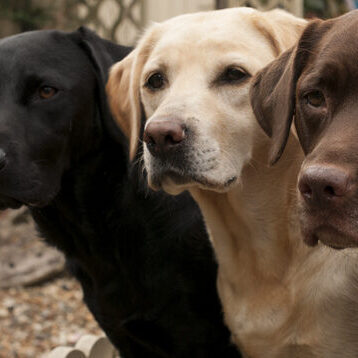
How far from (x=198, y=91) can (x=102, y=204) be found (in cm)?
82

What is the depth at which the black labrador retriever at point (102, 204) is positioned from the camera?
10.5 feet

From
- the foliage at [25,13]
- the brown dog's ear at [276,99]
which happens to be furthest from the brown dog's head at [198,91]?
the foliage at [25,13]

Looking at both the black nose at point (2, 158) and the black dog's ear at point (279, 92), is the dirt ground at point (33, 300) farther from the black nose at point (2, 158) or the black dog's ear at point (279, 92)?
the black dog's ear at point (279, 92)

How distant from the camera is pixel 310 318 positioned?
2.77 m

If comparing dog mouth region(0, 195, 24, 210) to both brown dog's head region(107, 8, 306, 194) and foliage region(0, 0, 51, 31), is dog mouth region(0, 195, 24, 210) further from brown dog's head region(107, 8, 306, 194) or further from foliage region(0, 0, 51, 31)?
foliage region(0, 0, 51, 31)

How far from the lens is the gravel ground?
16.6 ft

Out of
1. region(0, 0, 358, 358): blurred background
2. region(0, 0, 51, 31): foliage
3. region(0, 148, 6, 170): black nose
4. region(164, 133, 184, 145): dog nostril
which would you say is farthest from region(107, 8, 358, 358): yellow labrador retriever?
region(0, 0, 51, 31): foliage

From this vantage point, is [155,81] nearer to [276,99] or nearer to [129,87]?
[129,87]

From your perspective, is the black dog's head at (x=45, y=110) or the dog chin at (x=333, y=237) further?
the black dog's head at (x=45, y=110)

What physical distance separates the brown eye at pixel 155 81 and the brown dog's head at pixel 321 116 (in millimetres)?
484

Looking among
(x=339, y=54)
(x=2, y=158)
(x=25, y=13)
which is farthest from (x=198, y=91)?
(x=25, y=13)

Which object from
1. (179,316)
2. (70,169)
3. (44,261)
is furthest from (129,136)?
(44,261)

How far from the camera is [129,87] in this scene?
3.30 m

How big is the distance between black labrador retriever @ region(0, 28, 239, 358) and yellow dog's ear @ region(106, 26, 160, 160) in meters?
0.08
